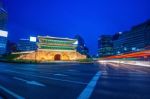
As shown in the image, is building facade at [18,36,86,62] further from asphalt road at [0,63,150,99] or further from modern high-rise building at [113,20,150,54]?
asphalt road at [0,63,150,99]

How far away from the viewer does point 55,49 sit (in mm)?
103750

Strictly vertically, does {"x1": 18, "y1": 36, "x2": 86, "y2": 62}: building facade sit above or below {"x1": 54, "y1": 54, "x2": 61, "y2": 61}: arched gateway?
above

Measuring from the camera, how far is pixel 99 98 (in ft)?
27.1

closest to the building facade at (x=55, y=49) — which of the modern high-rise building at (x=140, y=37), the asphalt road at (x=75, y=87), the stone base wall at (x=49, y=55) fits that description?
the stone base wall at (x=49, y=55)

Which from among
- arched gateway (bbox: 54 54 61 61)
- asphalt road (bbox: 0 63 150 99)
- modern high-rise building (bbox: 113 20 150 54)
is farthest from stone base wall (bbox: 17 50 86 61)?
modern high-rise building (bbox: 113 20 150 54)

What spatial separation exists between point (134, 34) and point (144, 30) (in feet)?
53.7

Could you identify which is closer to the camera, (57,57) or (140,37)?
(57,57)

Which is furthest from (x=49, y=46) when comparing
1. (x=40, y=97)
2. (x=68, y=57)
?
(x=40, y=97)

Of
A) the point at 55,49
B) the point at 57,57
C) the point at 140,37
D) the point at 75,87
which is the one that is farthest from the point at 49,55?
the point at 140,37

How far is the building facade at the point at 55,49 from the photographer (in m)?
99.9

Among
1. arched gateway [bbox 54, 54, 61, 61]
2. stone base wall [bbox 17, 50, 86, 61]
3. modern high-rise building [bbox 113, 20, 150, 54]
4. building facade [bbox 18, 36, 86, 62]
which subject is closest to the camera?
stone base wall [bbox 17, 50, 86, 61]

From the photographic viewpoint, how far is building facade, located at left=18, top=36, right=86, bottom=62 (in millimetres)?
99875

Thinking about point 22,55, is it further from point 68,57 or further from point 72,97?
point 72,97

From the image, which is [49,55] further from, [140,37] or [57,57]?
[140,37]
